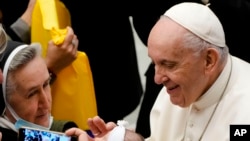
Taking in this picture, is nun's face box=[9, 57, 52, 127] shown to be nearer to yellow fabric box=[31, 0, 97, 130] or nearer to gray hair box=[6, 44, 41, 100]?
gray hair box=[6, 44, 41, 100]

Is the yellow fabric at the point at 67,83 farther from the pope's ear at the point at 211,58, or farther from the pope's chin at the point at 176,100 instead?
the pope's ear at the point at 211,58

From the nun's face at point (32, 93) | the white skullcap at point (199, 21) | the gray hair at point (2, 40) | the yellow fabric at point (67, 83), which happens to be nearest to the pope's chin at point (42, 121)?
the nun's face at point (32, 93)

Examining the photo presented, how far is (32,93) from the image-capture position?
3.15 m

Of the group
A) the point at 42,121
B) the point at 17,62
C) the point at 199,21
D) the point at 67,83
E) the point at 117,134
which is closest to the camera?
the point at 117,134

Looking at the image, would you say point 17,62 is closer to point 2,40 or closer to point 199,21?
point 2,40

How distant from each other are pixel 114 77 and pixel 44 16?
2.52ft

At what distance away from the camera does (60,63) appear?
3.47m

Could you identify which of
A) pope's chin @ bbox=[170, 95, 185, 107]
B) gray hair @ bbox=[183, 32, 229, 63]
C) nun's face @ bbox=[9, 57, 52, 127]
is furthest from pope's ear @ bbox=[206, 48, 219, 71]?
nun's face @ bbox=[9, 57, 52, 127]

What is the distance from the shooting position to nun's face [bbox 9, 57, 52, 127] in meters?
3.10

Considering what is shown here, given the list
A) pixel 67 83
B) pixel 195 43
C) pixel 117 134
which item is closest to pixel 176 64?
pixel 195 43

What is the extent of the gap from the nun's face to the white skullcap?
683mm

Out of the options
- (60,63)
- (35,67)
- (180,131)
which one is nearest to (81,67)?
(60,63)

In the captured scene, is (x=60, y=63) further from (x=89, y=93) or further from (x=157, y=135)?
(x=157, y=135)

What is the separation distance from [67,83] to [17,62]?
18.9 inches
